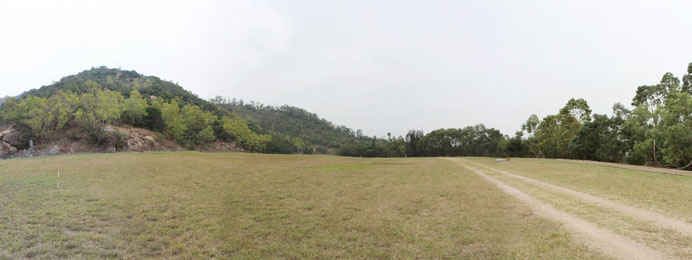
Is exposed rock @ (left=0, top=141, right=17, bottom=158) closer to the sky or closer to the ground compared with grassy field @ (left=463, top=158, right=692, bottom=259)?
closer to the sky

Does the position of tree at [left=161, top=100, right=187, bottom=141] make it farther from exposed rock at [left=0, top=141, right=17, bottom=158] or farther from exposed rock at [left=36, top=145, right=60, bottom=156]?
exposed rock at [left=0, top=141, right=17, bottom=158]

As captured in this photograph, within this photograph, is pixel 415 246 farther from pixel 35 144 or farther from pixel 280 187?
pixel 35 144

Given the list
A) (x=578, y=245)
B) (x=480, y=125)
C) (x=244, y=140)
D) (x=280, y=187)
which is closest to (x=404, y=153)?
(x=480, y=125)

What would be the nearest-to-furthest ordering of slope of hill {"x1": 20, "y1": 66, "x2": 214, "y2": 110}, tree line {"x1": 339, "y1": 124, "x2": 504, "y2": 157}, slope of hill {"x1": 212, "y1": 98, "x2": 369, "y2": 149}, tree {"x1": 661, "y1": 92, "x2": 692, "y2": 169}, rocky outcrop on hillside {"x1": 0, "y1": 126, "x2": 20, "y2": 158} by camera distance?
tree {"x1": 661, "y1": 92, "x2": 692, "y2": 169} → rocky outcrop on hillside {"x1": 0, "y1": 126, "x2": 20, "y2": 158} → slope of hill {"x1": 20, "y1": 66, "x2": 214, "y2": 110} → tree line {"x1": 339, "y1": 124, "x2": 504, "y2": 157} → slope of hill {"x1": 212, "y1": 98, "x2": 369, "y2": 149}

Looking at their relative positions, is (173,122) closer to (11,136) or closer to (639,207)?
(11,136)

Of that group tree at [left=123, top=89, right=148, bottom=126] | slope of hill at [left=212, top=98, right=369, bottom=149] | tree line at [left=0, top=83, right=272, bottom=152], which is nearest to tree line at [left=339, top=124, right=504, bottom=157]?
slope of hill at [left=212, top=98, right=369, bottom=149]

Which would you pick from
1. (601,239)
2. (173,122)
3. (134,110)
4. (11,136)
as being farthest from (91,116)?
(601,239)

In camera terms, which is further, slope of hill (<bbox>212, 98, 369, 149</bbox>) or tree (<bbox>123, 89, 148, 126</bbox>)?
slope of hill (<bbox>212, 98, 369, 149</bbox>)

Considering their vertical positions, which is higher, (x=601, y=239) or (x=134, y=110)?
(x=134, y=110)

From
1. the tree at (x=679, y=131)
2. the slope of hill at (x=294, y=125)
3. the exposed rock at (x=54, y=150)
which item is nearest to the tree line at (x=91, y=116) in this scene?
the exposed rock at (x=54, y=150)

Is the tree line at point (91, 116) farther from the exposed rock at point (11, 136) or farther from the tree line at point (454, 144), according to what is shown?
the tree line at point (454, 144)

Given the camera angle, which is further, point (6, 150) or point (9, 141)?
point (9, 141)

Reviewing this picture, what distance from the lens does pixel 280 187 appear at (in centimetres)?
1277

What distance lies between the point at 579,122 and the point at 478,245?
51806mm
